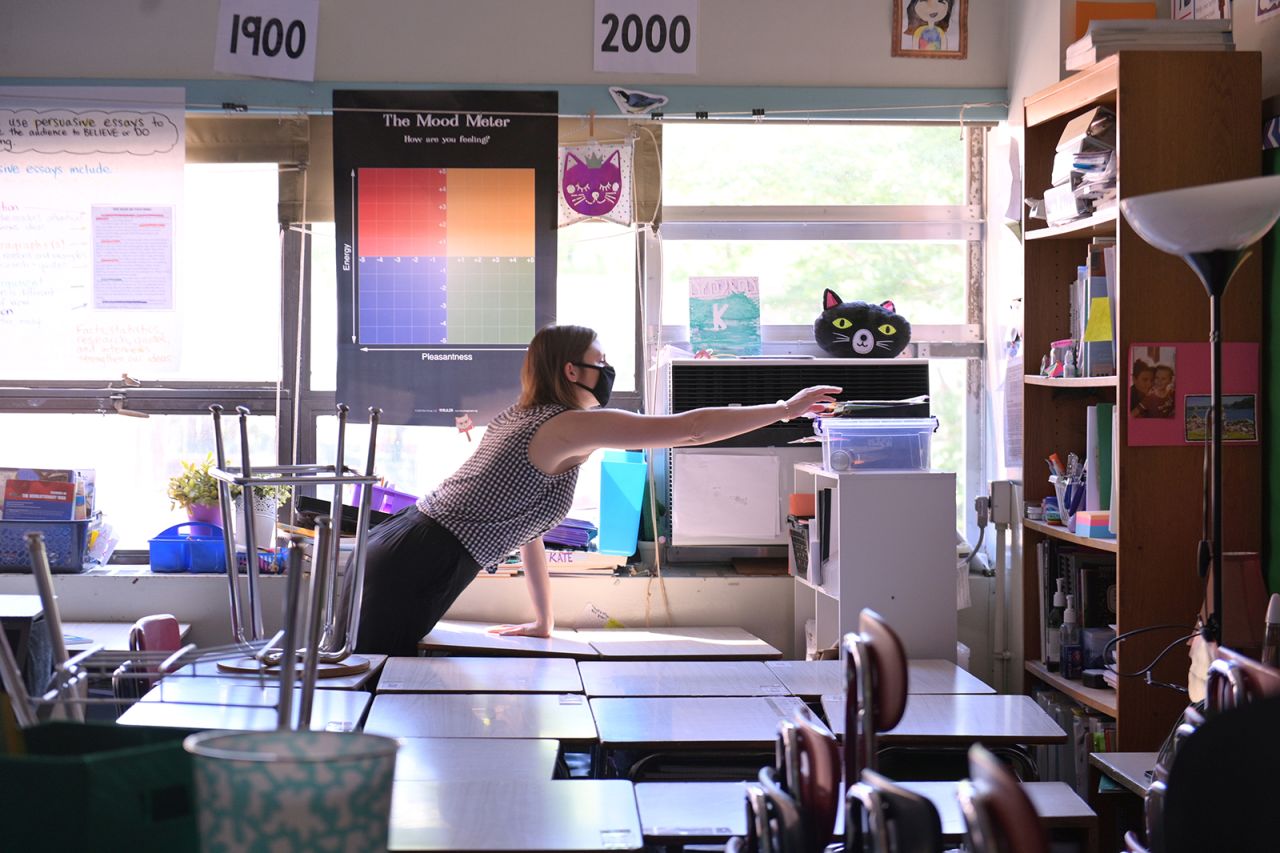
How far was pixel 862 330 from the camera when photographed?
14.6 feet

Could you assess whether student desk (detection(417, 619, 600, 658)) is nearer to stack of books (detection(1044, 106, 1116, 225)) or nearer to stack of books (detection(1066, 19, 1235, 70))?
stack of books (detection(1044, 106, 1116, 225))

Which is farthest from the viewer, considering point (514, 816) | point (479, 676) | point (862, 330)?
point (862, 330)

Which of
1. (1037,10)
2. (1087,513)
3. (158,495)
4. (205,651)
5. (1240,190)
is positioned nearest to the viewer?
(205,651)

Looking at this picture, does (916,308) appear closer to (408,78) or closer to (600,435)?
(600,435)

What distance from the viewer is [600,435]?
3.69m

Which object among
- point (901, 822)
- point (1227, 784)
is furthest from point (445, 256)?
point (901, 822)

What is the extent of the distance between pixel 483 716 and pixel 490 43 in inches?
105

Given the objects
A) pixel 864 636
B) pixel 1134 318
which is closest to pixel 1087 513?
pixel 1134 318

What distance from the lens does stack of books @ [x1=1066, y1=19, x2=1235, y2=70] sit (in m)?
3.34

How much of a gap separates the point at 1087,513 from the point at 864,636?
6.32ft

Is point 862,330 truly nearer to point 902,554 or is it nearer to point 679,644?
point 902,554

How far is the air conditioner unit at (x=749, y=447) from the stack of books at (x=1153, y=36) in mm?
1255

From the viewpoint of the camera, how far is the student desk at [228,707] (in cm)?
251

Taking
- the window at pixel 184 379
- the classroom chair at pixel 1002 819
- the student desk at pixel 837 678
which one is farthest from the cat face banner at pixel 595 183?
the classroom chair at pixel 1002 819
